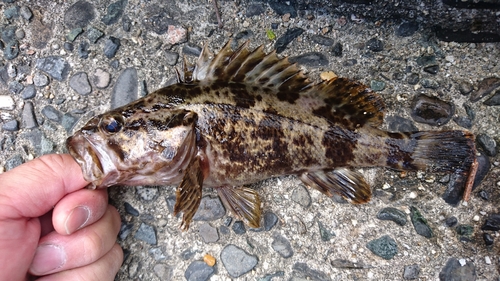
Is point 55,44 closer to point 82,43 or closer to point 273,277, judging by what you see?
point 82,43

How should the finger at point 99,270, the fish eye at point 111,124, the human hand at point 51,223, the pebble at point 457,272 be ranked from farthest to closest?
1. the pebble at point 457,272
2. the finger at point 99,270
3. the fish eye at point 111,124
4. the human hand at point 51,223

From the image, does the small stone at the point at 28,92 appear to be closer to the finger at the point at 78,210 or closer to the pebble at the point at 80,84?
the pebble at the point at 80,84

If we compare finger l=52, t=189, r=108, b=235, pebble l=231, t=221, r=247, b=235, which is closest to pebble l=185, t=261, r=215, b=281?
pebble l=231, t=221, r=247, b=235

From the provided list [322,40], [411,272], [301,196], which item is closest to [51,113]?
[301,196]

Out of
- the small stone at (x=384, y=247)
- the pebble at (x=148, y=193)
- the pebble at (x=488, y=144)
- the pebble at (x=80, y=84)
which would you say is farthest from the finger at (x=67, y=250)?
the pebble at (x=488, y=144)

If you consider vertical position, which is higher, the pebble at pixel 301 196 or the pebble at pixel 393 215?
the pebble at pixel 393 215

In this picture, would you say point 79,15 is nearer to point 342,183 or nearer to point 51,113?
point 51,113

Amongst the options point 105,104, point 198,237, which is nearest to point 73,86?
point 105,104
